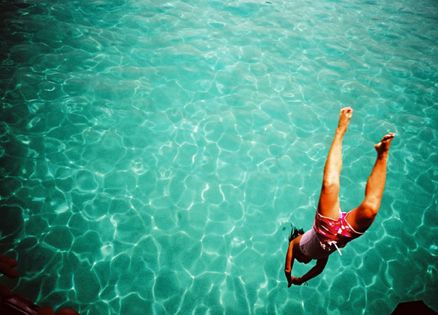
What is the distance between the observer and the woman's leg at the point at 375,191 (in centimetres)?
238

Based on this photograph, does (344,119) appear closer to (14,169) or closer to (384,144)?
(384,144)

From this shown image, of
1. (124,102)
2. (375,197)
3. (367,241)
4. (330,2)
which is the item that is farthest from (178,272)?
(330,2)

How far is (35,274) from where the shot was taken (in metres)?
4.15

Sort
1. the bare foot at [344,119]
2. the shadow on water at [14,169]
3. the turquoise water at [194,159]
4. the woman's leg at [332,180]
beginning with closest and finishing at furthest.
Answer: the woman's leg at [332,180] < the bare foot at [344,119] < the shadow on water at [14,169] < the turquoise water at [194,159]

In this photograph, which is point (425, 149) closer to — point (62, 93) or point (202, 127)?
point (202, 127)

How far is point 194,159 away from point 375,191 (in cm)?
413

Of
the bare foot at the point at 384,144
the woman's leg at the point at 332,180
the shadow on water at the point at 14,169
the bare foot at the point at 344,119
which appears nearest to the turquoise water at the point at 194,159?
the shadow on water at the point at 14,169

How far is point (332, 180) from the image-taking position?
256 centimetres

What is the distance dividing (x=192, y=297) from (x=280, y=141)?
413cm

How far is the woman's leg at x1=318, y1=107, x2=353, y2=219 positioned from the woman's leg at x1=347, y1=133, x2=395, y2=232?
0.21m

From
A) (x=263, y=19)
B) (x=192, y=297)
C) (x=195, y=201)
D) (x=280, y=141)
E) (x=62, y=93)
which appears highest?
(x=263, y=19)

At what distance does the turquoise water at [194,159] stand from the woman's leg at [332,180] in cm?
259

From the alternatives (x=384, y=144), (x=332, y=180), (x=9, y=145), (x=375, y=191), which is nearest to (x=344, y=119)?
(x=384, y=144)

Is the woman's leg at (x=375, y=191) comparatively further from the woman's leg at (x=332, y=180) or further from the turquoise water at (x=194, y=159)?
the turquoise water at (x=194, y=159)
